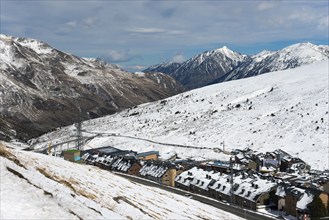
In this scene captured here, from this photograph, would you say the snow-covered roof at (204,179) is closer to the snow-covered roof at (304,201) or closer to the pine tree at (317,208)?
the snow-covered roof at (304,201)

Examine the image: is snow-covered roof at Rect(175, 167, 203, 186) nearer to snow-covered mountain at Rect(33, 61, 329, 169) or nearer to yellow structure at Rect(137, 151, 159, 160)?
snow-covered mountain at Rect(33, 61, 329, 169)

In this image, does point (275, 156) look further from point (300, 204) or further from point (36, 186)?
point (36, 186)

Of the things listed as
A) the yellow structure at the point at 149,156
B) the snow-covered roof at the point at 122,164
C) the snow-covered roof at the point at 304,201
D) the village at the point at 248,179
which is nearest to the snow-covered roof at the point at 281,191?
the village at the point at 248,179

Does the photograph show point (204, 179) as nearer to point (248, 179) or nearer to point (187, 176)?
point (187, 176)

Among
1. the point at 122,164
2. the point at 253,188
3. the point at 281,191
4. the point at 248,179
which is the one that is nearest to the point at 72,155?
the point at 122,164

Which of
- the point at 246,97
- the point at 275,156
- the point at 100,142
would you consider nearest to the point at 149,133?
the point at 100,142
